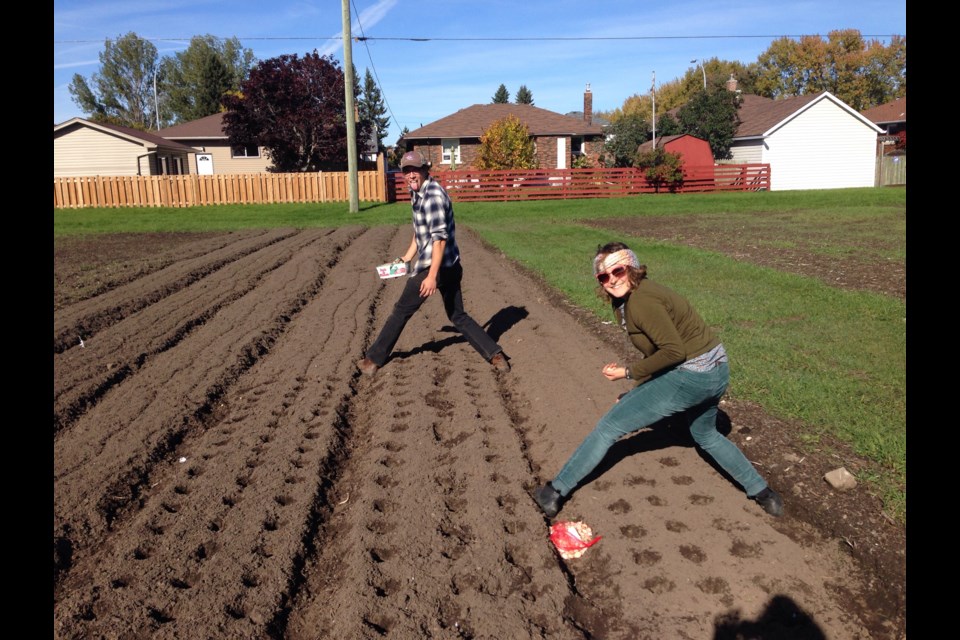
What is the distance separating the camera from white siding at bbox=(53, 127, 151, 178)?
3881 centimetres

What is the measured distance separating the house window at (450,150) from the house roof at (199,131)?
13.5 m

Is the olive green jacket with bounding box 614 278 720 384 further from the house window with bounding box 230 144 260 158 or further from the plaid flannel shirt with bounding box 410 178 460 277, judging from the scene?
the house window with bounding box 230 144 260 158

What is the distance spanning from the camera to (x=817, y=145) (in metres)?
43.0

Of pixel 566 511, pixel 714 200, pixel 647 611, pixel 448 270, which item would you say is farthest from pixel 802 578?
Answer: pixel 714 200

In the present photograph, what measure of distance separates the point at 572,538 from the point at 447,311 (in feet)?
11.0

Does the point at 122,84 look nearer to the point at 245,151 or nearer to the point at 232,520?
the point at 245,151

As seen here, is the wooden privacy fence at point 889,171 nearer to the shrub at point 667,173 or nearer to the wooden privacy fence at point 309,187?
the shrub at point 667,173

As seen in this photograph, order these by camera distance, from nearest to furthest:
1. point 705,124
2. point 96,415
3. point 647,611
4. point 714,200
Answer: point 647,611
point 96,415
point 714,200
point 705,124

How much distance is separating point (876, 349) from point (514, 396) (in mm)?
3612

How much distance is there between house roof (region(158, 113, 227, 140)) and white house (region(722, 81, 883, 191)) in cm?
3277

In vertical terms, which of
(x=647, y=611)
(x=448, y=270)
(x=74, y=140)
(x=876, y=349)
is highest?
(x=74, y=140)

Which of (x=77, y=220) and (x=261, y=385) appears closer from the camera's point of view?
(x=261, y=385)

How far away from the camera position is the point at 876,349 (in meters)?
7.09
